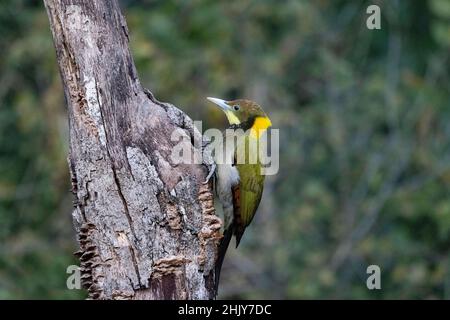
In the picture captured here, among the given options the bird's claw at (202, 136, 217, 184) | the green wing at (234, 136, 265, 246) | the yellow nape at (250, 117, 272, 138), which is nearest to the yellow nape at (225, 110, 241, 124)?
the yellow nape at (250, 117, 272, 138)

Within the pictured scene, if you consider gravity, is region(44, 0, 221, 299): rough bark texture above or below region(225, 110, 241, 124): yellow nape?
below

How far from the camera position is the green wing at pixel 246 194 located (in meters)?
5.48

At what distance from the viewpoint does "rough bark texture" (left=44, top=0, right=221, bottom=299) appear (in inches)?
167

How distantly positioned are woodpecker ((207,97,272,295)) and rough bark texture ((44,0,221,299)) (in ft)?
3.00

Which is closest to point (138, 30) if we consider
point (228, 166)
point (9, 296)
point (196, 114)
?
point (196, 114)

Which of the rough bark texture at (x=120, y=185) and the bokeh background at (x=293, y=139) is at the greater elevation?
the bokeh background at (x=293, y=139)

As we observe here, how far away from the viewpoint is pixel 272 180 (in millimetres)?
9352

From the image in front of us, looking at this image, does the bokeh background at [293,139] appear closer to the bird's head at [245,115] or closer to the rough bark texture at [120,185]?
the bird's head at [245,115]

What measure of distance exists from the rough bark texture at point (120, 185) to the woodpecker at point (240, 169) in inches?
36.0

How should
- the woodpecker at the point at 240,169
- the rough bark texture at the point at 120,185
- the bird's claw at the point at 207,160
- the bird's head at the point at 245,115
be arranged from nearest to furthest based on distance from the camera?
the rough bark texture at the point at 120,185 < the bird's claw at the point at 207,160 < the woodpecker at the point at 240,169 < the bird's head at the point at 245,115

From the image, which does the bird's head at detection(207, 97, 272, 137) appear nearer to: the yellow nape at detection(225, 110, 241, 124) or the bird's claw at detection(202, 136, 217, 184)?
the yellow nape at detection(225, 110, 241, 124)

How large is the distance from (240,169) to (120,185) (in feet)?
4.63

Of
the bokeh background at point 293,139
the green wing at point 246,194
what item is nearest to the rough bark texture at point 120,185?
the green wing at point 246,194

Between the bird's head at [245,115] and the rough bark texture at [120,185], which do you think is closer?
the rough bark texture at [120,185]
